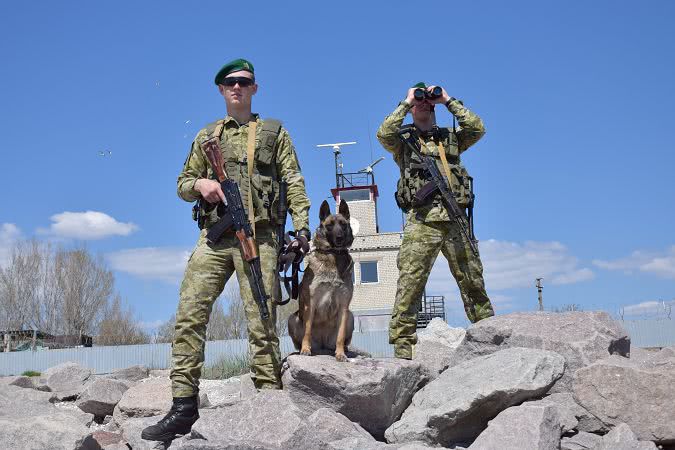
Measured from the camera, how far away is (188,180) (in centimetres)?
532

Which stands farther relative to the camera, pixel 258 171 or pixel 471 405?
pixel 258 171

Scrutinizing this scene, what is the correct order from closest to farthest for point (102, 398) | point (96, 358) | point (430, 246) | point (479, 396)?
point (479, 396)
point (430, 246)
point (102, 398)
point (96, 358)

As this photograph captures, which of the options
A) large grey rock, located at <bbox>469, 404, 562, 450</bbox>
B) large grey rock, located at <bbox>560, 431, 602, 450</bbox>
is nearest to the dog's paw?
large grey rock, located at <bbox>469, 404, 562, 450</bbox>

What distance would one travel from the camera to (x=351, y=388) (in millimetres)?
4773

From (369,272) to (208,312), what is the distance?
94.9 ft

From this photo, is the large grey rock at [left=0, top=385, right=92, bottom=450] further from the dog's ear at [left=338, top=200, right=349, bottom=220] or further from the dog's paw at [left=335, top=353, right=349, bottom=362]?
the dog's ear at [left=338, top=200, right=349, bottom=220]

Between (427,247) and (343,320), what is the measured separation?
1.22m

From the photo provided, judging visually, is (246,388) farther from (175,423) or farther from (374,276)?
(374,276)

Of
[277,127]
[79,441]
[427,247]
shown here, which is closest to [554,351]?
[427,247]

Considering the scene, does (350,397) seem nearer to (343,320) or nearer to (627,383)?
(343,320)

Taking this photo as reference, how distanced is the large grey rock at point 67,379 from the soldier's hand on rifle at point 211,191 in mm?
6460

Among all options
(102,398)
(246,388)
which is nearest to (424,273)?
(246,388)

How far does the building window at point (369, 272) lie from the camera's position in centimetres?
3350

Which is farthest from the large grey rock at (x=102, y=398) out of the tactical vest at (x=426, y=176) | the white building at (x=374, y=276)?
the white building at (x=374, y=276)
